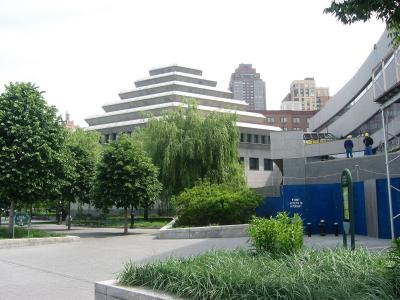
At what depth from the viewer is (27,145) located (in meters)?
20.7

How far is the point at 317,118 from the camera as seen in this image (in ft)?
257

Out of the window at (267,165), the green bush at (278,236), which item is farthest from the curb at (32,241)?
the window at (267,165)

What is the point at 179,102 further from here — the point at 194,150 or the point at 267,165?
the point at 194,150

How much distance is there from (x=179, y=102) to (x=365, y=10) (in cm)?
5281

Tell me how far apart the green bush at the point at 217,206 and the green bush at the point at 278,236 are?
14679 mm

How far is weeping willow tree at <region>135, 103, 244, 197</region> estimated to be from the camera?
32.0 metres

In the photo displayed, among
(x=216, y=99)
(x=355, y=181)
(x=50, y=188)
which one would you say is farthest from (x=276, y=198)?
(x=216, y=99)

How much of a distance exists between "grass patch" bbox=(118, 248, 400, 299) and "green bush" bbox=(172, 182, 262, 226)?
14988 millimetres

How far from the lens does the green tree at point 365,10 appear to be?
601cm

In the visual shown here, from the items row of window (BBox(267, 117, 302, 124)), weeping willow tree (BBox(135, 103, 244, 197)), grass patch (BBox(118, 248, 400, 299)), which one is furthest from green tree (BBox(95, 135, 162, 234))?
row of window (BBox(267, 117, 302, 124))

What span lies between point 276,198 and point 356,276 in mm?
17558

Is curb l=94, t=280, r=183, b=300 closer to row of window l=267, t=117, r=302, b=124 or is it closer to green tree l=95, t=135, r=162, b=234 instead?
green tree l=95, t=135, r=162, b=234

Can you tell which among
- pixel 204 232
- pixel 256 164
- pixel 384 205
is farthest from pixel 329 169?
pixel 256 164

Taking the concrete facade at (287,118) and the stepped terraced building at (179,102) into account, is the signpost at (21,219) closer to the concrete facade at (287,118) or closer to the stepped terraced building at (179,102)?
the stepped terraced building at (179,102)
